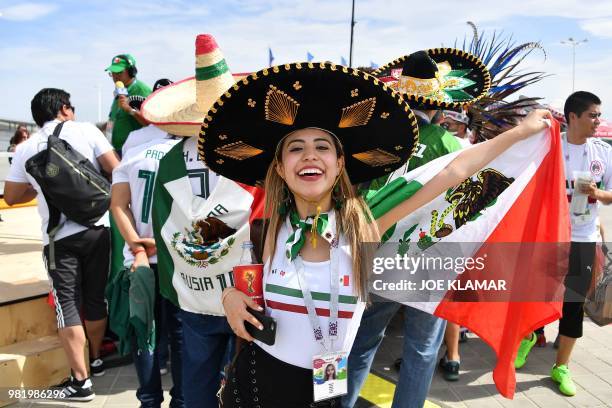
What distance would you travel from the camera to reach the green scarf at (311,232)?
5.91ft

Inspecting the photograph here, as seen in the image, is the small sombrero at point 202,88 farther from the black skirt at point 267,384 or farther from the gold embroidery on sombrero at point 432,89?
the black skirt at point 267,384

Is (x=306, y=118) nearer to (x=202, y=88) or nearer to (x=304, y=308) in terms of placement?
(x=304, y=308)

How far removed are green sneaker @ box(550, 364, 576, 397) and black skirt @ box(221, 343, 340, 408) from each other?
2.69 metres

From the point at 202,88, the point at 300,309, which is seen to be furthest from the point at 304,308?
the point at 202,88

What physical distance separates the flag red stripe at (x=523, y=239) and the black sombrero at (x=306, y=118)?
3.08ft

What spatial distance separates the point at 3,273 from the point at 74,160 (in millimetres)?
2009

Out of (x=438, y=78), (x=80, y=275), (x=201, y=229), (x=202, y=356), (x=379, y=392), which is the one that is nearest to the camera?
(x=201, y=229)

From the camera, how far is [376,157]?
2055 mm

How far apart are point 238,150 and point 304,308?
658 mm

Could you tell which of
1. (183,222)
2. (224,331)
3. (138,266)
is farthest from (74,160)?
(224,331)

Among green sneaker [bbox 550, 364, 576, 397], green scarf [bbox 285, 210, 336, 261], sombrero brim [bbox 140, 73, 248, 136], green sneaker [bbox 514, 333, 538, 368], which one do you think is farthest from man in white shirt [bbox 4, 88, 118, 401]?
green sneaker [bbox 550, 364, 576, 397]

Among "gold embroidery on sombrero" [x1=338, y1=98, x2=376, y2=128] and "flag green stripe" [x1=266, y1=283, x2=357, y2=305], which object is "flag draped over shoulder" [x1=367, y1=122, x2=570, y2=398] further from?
"flag green stripe" [x1=266, y1=283, x2=357, y2=305]

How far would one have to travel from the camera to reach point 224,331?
254cm

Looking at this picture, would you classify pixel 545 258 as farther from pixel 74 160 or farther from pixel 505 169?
pixel 74 160
